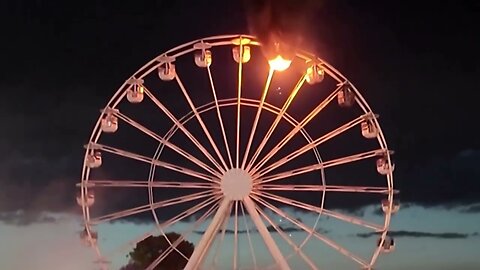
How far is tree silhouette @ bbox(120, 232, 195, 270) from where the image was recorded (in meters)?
6.27

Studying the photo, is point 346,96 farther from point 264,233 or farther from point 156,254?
point 156,254

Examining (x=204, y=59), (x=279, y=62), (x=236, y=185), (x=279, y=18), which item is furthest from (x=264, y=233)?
(x=279, y=18)

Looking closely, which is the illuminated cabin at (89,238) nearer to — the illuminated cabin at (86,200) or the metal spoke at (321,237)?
the illuminated cabin at (86,200)

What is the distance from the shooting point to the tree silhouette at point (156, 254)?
6.27 m

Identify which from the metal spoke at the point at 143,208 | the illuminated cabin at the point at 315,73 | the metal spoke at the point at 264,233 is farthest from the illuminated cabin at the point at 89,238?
the illuminated cabin at the point at 315,73

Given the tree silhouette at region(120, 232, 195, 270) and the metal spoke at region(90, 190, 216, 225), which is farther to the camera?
the tree silhouette at region(120, 232, 195, 270)

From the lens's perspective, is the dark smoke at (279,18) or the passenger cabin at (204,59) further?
the passenger cabin at (204,59)

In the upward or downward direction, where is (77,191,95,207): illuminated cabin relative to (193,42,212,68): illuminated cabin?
downward

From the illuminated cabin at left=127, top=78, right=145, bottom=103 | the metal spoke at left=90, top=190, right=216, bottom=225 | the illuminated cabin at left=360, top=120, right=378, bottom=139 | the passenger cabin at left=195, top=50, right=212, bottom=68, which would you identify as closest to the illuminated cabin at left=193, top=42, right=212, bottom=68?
the passenger cabin at left=195, top=50, right=212, bottom=68

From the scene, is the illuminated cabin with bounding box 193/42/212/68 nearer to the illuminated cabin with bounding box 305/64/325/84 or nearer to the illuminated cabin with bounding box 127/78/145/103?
the illuminated cabin with bounding box 127/78/145/103

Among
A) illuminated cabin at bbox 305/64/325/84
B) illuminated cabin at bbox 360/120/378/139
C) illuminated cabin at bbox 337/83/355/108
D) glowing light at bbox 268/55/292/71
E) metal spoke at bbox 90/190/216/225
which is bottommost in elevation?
metal spoke at bbox 90/190/216/225

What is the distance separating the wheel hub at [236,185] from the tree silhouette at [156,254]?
1.07 meters

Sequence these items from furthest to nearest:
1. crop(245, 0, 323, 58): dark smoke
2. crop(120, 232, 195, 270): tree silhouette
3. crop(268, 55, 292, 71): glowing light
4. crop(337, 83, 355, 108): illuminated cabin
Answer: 1. crop(120, 232, 195, 270): tree silhouette
2. crop(337, 83, 355, 108): illuminated cabin
3. crop(268, 55, 292, 71): glowing light
4. crop(245, 0, 323, 58): dark smoke

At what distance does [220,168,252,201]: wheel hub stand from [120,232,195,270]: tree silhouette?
107 cm
